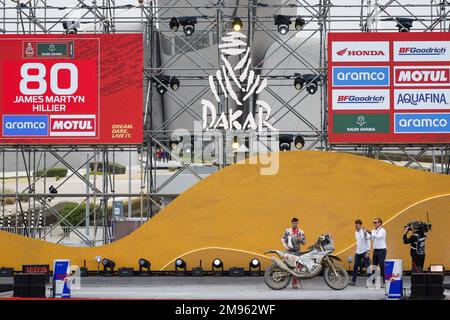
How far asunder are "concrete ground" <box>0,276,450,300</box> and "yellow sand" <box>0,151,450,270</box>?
905 mm

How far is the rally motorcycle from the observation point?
18.2 metres

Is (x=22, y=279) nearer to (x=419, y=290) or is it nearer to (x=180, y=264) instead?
(x=419, y=290)

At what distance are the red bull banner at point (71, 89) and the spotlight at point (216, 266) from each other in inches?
170

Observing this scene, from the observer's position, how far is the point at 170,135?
26.6 m

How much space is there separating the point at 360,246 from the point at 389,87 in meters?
6.62

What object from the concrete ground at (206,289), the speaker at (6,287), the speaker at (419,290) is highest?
the speaker at (419,290)

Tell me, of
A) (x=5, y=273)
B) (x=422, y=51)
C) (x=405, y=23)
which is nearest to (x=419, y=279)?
(x=422, y=51)

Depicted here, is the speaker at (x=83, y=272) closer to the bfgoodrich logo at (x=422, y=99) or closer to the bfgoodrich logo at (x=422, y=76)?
the bfgoodrich logo at (x=422, y=99)

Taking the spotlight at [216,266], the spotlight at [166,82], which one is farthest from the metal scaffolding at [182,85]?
the spotlight at [216,266]

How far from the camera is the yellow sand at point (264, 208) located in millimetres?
22453

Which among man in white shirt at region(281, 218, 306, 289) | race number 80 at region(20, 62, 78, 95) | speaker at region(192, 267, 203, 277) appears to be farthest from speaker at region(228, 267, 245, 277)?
race number 80 at region(20, 62, 78, 95)
